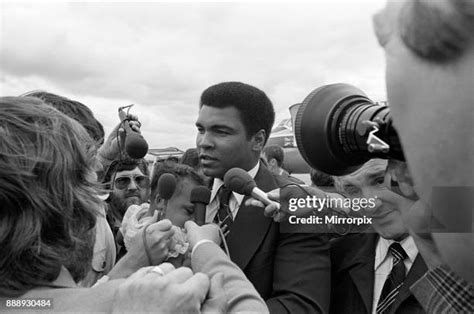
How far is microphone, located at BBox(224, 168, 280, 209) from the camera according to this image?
143cm

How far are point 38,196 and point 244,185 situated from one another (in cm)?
67

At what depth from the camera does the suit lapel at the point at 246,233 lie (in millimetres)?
1644

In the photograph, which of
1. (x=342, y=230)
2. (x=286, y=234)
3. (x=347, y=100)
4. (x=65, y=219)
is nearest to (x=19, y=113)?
(x=65, y=219)

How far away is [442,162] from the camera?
0.51 meters

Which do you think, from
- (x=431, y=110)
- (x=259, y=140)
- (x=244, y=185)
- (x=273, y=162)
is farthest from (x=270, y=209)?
(x=273, y=162)

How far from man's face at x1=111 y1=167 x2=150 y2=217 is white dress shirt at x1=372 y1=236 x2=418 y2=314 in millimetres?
1877

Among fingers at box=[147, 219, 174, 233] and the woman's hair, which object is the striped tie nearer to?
fingers at box=[147, 219, 174, 233]

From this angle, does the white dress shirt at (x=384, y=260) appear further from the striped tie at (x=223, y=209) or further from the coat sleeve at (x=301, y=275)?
the striped tie at (x=223, y=209)

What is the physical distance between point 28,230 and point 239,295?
45 cm

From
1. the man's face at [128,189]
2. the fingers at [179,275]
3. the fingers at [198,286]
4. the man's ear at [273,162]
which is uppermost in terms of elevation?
the fingers at [179,275]

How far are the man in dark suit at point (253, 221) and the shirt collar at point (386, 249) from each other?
0.18m

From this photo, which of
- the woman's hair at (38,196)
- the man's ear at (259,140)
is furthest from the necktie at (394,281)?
the woman's hair at (38,196)

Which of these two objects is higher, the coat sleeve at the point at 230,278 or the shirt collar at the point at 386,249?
the coat sleeve at the point at 230,278

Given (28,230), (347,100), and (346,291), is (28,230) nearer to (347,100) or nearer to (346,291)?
(347,100)
